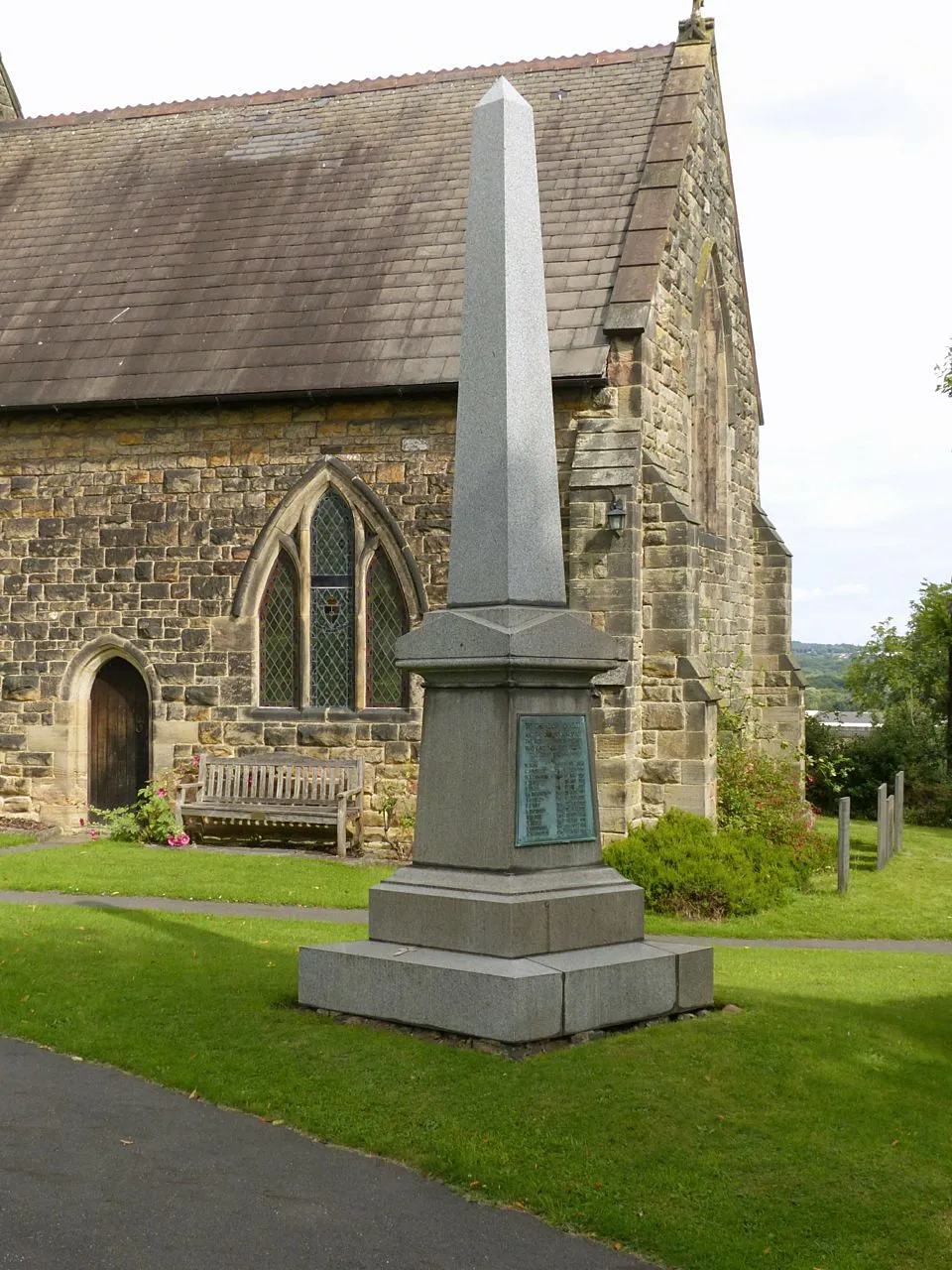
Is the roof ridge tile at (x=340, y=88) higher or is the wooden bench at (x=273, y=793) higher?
the roof ridge tile at (x=340, y=88)

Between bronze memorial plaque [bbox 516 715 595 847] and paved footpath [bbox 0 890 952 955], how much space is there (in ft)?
13.9

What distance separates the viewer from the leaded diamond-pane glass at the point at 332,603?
17.5 m

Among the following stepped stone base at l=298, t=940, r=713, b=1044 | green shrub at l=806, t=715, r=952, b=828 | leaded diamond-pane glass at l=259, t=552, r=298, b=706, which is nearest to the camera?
stepped stone base at l=298, t=940, r=713, b=1044

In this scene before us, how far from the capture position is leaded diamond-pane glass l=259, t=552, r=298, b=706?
1770 cm

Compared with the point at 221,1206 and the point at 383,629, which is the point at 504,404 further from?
the point at 383,629

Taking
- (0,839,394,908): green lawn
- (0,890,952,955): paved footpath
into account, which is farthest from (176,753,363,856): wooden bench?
(0,890,952,955): paved footpath

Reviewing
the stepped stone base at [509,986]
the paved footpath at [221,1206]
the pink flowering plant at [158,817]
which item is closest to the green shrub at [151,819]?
the pink flowering plant at [158,817]

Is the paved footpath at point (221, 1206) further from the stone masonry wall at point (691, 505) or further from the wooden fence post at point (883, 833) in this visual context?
the wooden fence post at point (883, 833)

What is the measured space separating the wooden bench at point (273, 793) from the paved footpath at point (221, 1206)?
9.75m

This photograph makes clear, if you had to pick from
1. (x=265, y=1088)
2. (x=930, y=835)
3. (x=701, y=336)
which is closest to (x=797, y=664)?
(x=930, y=835)

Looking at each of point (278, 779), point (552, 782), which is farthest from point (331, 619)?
point (552, 782)

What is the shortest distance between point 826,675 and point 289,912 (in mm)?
103575

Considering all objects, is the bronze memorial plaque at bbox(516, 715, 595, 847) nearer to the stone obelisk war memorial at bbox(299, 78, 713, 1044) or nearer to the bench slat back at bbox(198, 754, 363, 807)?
the stone obelisk war memorial at bbox(299, 78, 713, 1044)

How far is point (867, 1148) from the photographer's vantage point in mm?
6266
